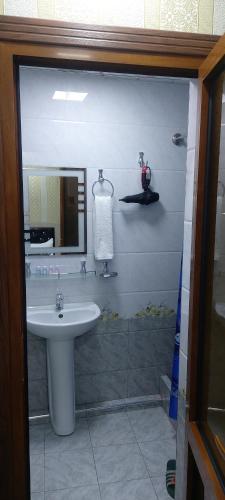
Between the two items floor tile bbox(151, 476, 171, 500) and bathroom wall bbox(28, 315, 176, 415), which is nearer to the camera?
floor tile bbox(151, 476, 171, 500)

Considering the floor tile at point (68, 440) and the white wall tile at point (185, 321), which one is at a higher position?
the white wall tile at point (185, 321)

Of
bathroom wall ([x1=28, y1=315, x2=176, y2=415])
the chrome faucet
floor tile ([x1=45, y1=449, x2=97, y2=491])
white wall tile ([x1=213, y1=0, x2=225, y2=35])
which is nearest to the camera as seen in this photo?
white wall tile ([x1=213, y1=0, x2=225, y2=35])

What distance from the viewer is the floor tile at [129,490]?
6.07 ft

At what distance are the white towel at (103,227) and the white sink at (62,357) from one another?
0.38 metres

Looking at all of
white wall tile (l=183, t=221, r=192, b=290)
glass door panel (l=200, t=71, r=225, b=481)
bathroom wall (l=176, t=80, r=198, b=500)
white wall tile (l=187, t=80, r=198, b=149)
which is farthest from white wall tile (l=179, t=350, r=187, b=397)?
white wall tile (l=187, t=80, r=198, b=149)

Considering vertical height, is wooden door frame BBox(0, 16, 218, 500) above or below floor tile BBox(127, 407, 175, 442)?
above

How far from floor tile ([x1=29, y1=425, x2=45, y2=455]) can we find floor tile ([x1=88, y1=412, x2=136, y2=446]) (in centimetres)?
34

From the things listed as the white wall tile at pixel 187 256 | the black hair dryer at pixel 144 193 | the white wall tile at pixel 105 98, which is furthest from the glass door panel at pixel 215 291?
the white wall tile at pixel 105 98

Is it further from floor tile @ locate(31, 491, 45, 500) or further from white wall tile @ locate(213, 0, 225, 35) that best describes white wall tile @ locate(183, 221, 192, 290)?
floor tile @ locate(31, 491, 45, 500)

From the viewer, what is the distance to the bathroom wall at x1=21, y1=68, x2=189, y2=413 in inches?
87.1

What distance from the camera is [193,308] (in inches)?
44.6

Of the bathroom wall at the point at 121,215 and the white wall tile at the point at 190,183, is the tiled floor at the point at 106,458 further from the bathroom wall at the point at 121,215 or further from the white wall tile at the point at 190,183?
the white wall tile at the point at 190,183

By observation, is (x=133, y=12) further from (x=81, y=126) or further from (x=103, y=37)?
(x=81, y=126)

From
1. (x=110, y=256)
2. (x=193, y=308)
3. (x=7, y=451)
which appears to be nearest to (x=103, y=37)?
(x=193, y=308)
